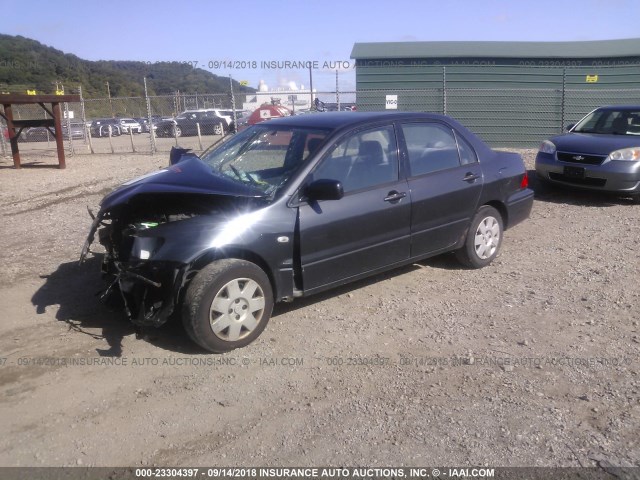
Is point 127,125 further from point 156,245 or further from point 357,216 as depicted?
point 156,245

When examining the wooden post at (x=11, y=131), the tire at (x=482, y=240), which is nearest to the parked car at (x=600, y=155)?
the tire at (x=482, y=240)

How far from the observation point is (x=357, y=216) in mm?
4715

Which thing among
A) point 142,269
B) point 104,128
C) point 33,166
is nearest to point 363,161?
point 142,269

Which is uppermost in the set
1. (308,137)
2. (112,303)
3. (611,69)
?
(611,69)

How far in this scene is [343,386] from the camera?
148 inches

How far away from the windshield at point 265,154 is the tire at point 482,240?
6.32 feet

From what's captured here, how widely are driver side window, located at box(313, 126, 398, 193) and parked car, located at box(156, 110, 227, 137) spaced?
2522 centimetres

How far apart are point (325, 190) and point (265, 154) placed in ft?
4.06

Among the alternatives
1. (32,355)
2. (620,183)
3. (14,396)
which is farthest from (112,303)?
(620,183)

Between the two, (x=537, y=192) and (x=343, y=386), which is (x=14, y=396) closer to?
(x=343, y=386)

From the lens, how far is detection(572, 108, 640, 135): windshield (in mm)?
9320

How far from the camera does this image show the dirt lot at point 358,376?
3135 millimetres

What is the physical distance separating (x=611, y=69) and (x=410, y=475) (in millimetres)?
17090

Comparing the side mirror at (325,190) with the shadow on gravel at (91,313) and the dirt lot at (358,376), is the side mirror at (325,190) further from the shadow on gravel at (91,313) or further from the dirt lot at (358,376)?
the shadow on gravel at (91,313)
